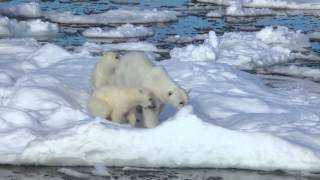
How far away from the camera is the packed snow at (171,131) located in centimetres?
550

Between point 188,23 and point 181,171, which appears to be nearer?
point 181,171

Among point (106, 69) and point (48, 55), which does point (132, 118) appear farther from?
point (48, 55)

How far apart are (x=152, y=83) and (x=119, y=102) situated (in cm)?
36

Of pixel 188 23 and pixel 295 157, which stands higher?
pixel 188 23

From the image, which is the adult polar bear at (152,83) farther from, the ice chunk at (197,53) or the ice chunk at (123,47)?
the ice chunk at (123,47)

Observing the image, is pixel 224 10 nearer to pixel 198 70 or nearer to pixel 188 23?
pixel 188 23

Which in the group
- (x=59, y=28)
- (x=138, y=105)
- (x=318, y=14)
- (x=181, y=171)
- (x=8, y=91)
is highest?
(x=318, y=14)

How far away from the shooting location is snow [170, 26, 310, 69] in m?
11.9

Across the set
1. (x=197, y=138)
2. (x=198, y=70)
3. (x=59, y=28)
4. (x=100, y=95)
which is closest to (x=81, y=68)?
(x=198, y=70)

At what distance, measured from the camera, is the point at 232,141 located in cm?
563

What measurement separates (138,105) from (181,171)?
84 centimetres

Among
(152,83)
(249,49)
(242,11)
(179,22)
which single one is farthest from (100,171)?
(242,11)

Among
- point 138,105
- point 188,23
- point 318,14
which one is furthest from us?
point 318,14

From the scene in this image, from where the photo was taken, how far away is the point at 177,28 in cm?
1725
